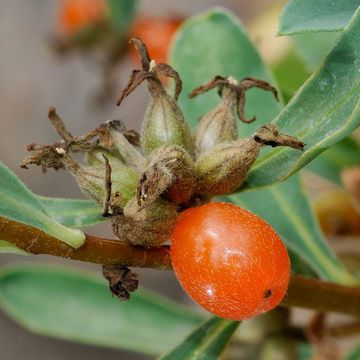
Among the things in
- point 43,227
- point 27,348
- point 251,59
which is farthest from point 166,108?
point 27,348

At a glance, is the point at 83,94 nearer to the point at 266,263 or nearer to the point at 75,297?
the point at 75,297

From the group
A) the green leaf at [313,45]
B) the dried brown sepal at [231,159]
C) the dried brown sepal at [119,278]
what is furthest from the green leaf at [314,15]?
the green leaf at [313,45]

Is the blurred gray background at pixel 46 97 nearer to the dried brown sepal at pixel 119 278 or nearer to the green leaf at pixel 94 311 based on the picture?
the green leaf at pixel 94 311

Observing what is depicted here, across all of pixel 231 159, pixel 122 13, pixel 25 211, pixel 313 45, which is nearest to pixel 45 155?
pixel 25 211

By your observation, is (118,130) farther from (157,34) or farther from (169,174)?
(157,34)

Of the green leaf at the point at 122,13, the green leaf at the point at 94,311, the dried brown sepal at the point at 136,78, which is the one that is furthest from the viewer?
the green leaf at the point at 122,13

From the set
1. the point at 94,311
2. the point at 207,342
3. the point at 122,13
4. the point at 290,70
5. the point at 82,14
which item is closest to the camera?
the point at 207,342

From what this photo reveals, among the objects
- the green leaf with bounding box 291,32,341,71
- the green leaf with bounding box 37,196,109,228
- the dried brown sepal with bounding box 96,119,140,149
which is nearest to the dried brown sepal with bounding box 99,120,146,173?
the dried brown sepal with bounding box 96,119,140,149
